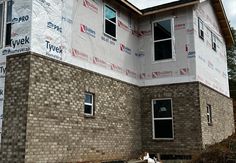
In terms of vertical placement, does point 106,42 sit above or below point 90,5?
below

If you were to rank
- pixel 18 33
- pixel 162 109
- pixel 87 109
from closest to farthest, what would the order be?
pixel 18 33 < pixel 87 109 < pixel 162 109

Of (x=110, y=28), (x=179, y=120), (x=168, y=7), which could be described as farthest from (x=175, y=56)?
(x=110, y=28)

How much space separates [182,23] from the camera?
671 inches

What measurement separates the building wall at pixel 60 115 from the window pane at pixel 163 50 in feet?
10.2

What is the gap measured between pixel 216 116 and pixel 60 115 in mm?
10428

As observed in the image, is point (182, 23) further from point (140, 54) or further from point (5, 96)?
point (5, 96)

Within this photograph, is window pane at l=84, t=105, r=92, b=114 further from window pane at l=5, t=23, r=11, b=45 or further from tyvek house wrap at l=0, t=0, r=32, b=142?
window pane at l=5, t=23, r=11, b=45

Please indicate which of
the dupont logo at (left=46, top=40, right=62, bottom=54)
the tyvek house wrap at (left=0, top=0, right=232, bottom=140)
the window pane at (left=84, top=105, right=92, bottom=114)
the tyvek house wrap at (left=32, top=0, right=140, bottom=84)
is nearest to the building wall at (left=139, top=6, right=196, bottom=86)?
the tyvek house wrap at (left=0, top=0, right=232, bottom=140)

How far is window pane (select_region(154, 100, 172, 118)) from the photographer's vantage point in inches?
651

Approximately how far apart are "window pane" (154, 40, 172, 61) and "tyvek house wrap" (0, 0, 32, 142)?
8.13 meters

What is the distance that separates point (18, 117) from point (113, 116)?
5268 millimetres

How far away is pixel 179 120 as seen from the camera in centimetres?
1612

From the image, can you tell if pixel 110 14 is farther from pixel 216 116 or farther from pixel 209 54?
pixel 216 116

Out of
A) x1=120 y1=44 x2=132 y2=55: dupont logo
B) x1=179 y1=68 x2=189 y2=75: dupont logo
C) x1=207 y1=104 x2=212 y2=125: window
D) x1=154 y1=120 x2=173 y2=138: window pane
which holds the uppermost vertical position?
x1=120 y1=44 x2=132 y2=55: dupont logo
